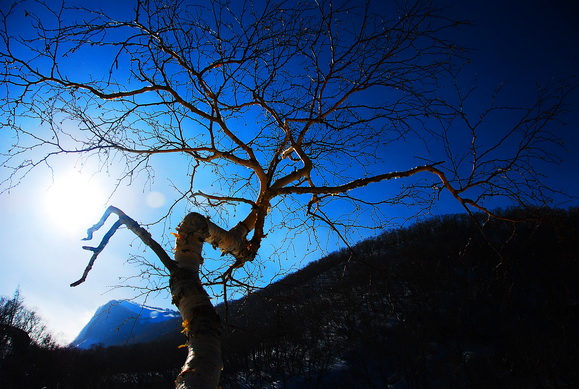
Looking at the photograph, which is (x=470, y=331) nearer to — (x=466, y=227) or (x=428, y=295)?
(x=428, y=295)

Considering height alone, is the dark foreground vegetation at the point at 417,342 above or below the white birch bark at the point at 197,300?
below

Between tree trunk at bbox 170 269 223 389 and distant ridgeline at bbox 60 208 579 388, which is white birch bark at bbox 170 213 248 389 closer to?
tree trunk at bbox 170 269 223 389

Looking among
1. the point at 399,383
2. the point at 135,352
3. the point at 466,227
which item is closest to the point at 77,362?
the point at 135,352

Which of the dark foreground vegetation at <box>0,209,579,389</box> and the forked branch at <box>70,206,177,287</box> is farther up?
the forked branch at <box>70,206,177,287</box>

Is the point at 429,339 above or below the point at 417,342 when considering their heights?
below

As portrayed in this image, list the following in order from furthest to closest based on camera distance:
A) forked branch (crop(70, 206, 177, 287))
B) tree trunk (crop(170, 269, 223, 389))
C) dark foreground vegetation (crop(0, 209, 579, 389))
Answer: dark foreground vegetation (crop(0, 209, 579, 389))
forked branch (crop(70, 206, 177, 287))
tree trunk (crop(170, 269, 223, 389))

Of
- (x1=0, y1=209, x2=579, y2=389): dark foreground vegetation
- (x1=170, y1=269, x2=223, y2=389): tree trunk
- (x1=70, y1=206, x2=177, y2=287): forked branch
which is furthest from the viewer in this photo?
(x1=0, y1=209, x2=579, y2=389): dark foreground vegetation

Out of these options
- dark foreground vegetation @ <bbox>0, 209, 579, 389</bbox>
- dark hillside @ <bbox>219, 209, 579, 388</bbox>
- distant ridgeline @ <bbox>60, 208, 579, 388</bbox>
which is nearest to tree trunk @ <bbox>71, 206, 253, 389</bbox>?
dark foreground vegetation @ <bbox>0, 209, 579, 389</bbox>

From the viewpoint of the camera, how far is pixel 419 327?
531 inches

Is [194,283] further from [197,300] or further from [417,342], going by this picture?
[417,342]

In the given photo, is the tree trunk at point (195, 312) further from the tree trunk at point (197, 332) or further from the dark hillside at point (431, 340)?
the dark hillside at point (431, 340)

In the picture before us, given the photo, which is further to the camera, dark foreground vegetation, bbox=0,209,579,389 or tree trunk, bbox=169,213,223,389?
dark foreground vegetation, bbox=0,209,579,389

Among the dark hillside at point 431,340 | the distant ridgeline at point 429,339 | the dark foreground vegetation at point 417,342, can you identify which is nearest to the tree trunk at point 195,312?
the dark foreground vegetation at point 417,342

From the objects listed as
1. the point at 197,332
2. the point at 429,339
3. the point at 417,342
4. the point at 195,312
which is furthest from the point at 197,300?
the point at 429,339
